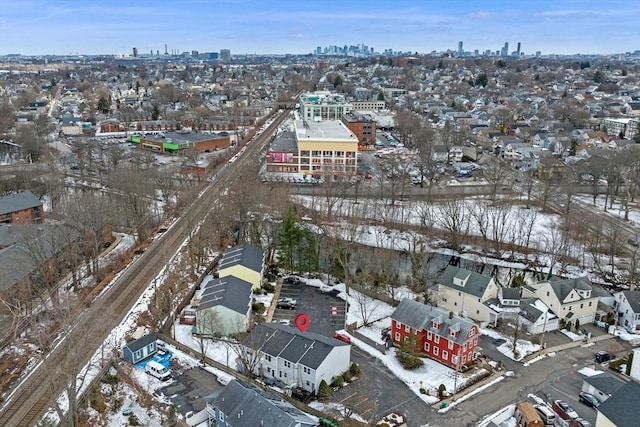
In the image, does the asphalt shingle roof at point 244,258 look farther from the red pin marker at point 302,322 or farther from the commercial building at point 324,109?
the commercial building at point 324,109

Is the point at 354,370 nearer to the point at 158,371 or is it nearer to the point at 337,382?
the point at 337,382

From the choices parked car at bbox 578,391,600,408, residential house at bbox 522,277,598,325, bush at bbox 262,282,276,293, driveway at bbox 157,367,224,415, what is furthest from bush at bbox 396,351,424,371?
bush at bbox 262,282,276,293

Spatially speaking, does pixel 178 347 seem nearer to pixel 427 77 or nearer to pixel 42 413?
pixel 42 413

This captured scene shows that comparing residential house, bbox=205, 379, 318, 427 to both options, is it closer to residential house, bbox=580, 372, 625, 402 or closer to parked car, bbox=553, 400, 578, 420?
parked car, bbox=553, 400, 578, 420

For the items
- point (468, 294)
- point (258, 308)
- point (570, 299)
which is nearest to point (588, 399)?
point (570, 299)

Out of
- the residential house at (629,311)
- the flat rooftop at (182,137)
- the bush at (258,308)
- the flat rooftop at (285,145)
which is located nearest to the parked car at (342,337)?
the bush at (258,308)
